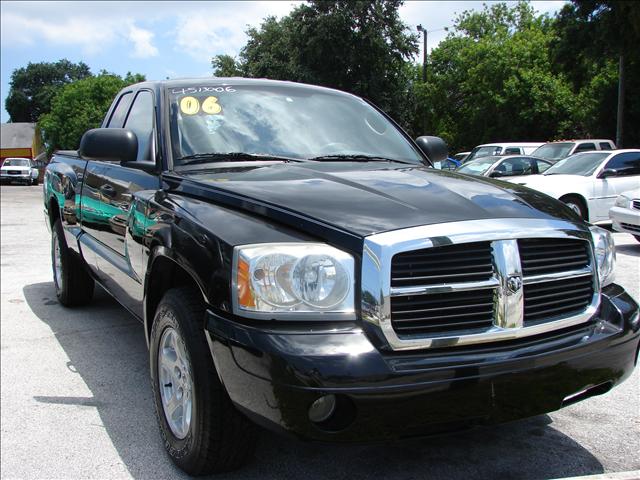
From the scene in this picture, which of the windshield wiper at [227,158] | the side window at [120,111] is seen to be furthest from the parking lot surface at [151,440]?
the side window at [120,111]

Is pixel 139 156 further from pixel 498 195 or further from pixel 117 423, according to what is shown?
pixel 498 195

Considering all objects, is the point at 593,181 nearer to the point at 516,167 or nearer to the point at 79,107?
the point at 516,167

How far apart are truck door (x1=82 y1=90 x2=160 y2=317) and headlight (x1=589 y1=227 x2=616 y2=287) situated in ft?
7.14

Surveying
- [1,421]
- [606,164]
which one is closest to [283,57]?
[606,164]

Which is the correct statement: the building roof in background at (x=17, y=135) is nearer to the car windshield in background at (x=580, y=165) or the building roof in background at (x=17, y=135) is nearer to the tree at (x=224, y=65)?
the tree at (x=224, y=65)

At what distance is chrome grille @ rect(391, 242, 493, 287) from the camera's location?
2.24 meters

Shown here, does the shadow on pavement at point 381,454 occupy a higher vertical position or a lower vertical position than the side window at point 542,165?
lower

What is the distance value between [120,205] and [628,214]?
774 centimetres

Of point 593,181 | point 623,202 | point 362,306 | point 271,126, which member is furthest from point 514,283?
point 593,181

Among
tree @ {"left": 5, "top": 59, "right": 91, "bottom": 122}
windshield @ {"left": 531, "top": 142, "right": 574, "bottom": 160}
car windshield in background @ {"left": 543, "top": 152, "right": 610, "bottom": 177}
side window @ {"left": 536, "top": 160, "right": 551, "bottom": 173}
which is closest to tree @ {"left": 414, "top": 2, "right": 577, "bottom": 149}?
windshield @ {"left": 531, "top": 142, "right": 574, "bottom": 160}

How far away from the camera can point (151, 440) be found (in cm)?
322

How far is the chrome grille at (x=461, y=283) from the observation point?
2217 mm

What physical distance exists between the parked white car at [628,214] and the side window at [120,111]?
7.29 meters

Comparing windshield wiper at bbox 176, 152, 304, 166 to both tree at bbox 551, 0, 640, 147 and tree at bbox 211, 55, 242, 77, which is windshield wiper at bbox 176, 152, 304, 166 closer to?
tree at bbox 551, 0, 640, 147
